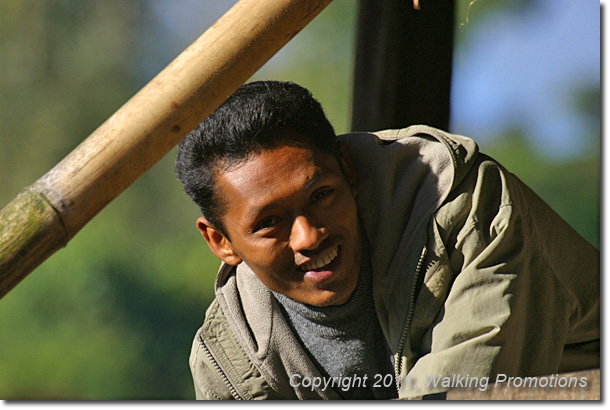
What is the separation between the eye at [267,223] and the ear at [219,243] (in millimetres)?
108

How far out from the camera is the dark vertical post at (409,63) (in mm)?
1263

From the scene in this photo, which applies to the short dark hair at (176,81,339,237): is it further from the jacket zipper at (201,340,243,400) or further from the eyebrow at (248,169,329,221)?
the jacket zipper at (201,340,243,400)

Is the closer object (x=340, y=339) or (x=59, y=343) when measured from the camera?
(x=340, y=339)

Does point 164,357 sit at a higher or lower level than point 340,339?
lower

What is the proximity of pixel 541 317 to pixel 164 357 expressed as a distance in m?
2.10

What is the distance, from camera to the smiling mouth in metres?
0.82

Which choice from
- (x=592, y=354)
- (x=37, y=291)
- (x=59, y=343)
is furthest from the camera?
(x=37, y=291)

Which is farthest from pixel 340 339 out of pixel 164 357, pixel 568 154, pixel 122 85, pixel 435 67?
pixel 122 85

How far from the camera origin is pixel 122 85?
3.34 metres

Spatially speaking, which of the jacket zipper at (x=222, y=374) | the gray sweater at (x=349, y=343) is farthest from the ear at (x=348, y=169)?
the jacket zipper at (x=222, y=374)

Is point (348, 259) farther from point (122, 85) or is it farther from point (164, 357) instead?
point (122, 85)

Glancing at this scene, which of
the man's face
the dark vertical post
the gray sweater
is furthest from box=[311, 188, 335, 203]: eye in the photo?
the dark vertical post

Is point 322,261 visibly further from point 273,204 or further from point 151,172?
point 151,172

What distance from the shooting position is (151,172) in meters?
3.27
